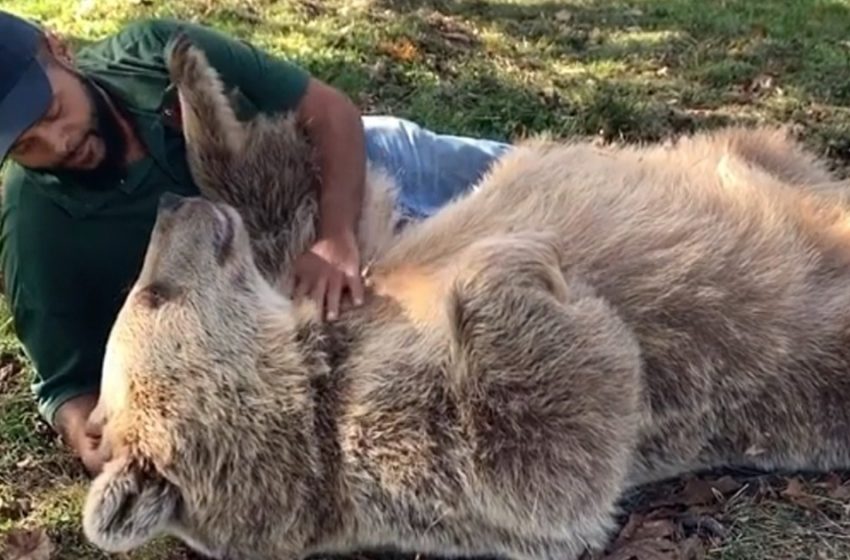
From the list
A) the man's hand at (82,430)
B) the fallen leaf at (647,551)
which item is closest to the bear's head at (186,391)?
the man's hand at (82,430)

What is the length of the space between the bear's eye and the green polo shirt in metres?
0.41

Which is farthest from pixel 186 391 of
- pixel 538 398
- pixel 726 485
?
pixel 726 485

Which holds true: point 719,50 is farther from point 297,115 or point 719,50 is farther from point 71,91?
point 71,91

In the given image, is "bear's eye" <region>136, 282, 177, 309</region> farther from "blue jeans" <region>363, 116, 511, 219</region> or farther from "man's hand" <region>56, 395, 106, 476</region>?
"blue jeans" <region>363, 116, 511, 219</region>

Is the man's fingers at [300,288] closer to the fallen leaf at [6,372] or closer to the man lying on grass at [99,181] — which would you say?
the man lying on grass at [99,181]

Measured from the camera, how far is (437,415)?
12.8 ft

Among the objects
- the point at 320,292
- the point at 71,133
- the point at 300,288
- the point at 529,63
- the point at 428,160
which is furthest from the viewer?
the point at 529,63

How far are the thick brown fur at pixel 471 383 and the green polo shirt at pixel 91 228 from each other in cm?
35

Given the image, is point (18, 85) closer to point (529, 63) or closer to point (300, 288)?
point (300, 288)

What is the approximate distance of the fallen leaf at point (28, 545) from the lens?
4.32 meters

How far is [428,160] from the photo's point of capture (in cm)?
530

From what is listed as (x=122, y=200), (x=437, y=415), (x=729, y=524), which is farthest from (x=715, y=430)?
(x=122, y=200)

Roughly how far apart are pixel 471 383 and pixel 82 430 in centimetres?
136

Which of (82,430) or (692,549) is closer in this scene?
(692,549)
